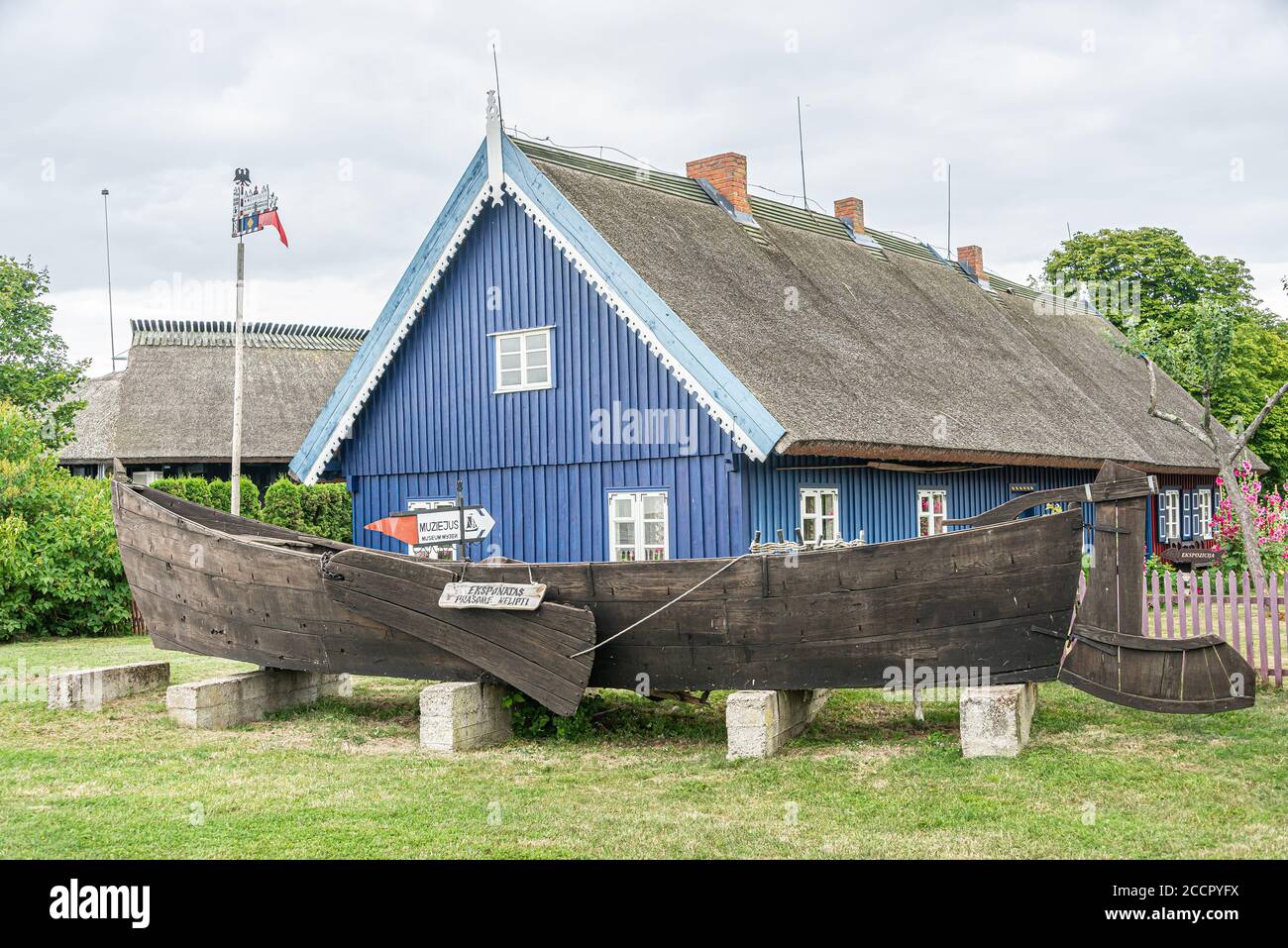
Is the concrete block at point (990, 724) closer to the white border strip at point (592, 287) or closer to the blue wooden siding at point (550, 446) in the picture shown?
the white border strip at point (592, 287)

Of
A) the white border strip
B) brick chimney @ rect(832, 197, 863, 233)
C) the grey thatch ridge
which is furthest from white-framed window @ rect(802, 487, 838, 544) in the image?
the grey thatch ridge

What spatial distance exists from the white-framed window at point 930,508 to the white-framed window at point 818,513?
91.2 inches

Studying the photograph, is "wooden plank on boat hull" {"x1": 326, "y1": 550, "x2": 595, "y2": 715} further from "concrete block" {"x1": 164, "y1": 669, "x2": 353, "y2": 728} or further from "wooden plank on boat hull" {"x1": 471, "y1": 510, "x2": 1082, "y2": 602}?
"concrete block" {"x1": 164, "y1": 669, "x2": 353, "y2": 728}

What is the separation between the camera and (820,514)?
15672 mm

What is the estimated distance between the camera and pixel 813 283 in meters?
19.3

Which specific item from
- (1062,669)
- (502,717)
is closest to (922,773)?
(1062,669)

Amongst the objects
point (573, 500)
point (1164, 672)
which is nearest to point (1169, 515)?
point (573, 500)

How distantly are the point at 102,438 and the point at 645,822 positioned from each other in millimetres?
29626

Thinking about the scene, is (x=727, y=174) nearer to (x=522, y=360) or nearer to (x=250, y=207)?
(x=522, y=360)

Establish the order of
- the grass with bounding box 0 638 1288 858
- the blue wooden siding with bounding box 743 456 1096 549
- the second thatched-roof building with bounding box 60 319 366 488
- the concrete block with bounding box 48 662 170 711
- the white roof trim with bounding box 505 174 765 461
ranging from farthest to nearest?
1. the second thatched-roof building with bounding box 60 319 366 488
2. the blue wooden siding with bounding box 743 456 1096 549
3. the white roof trim with bounding box 505 174 765 461
4. the concrete block with bounding box 48 662 170 711
5. the grass with bounding box 0 638 1288 858

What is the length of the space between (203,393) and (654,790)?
29938 millimetres

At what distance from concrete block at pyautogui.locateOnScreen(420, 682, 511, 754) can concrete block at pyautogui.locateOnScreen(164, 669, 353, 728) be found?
72.8 inches

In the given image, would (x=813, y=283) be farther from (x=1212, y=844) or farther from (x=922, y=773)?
(x=1212, y=844)

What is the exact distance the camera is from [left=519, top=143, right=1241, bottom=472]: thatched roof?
15.0 meters
